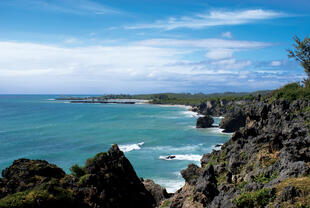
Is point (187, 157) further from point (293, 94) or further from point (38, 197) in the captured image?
point (38, 197)

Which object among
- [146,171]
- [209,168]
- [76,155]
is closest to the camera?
[209,168]

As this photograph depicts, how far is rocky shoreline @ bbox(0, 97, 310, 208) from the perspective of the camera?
1422cm

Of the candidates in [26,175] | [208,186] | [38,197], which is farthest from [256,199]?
[26,175]

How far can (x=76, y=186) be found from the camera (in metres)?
20.8

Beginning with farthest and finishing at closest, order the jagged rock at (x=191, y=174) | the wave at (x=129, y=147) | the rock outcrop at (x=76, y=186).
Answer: the wave at (x=129, y=147)
the jagged rock at (x=191, y=174)
the rock outcrop at (x=76, y=186)

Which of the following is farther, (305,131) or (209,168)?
(305,131)

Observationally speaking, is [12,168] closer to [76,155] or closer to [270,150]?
[270,150]

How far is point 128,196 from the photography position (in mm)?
23312

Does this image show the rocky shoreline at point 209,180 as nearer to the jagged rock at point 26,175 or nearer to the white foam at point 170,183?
the jagged rock at point 26,175

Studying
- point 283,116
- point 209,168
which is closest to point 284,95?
point 283,116

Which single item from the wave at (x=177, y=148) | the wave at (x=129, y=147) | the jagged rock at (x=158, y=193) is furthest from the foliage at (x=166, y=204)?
the wave at (x=129, y=147)

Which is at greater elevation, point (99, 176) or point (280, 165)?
point (280, 165)

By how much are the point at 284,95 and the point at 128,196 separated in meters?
27.0

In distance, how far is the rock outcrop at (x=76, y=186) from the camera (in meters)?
18.0
